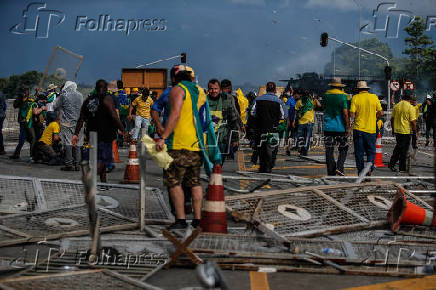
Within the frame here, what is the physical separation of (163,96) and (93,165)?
1558 millimetres

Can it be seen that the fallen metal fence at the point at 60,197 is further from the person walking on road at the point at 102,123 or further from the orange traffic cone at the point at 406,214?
the orange traffic cone at the point at 406,214

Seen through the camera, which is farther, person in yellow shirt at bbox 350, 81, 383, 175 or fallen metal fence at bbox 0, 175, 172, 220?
person in yellow shirt at bbox 350, 81, 383, 175

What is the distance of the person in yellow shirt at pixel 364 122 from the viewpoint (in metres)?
12.7

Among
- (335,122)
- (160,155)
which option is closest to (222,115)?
(335,122)

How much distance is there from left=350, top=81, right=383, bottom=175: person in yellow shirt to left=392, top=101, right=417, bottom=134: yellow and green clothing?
11.1 ft

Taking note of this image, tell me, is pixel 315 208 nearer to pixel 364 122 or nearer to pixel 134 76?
pixel 364 122

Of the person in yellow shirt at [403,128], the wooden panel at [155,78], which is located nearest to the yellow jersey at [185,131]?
the person in yellow shirt at [403,128]

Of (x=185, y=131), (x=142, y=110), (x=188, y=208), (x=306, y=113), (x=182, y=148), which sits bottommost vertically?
(x=188, y=208)

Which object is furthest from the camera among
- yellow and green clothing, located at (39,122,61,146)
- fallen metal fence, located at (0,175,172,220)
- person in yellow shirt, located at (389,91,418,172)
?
yellow and green clothing, located at (39,122,61,146)

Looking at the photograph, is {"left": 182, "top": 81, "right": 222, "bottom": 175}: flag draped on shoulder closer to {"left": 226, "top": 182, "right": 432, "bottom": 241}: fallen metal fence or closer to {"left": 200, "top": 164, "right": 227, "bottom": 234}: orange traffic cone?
{"left": 226, "top": 182, "right": 432, "bottom": 241}: fallen metal fence

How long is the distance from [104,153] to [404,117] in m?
8.19

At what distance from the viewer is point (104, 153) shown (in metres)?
10.6

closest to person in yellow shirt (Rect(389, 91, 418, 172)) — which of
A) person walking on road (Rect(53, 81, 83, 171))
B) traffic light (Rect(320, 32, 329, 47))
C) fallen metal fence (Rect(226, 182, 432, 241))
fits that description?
person walking on road (Rect(53, 81, 83, 171))

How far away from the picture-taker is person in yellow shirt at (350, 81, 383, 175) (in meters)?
12.7
